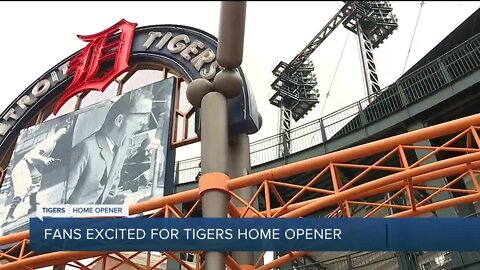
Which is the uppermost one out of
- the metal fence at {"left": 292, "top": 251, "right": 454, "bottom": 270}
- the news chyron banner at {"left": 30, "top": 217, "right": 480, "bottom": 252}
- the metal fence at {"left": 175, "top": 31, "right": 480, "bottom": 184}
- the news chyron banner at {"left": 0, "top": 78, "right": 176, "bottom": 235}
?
the metal fence at {"left": 175, "top": 31, "right": 480, "bottom": 184}

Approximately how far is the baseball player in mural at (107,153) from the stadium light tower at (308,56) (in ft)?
60.6

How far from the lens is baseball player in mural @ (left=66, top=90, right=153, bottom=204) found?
55.8 feet

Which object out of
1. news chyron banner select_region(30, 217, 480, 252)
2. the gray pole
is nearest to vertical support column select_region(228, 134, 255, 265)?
the gray pole

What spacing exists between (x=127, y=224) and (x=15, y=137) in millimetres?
11509

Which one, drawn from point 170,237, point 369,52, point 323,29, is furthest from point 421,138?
point 323,29

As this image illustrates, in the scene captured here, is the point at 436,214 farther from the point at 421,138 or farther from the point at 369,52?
the point at 369,52

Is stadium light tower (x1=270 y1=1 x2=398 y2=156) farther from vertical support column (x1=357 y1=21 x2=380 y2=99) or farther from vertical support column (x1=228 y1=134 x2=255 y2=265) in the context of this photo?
vertical support column (x1=228 y1=134 x2=255 y2=265)

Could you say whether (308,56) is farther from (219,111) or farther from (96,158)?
(219,111)

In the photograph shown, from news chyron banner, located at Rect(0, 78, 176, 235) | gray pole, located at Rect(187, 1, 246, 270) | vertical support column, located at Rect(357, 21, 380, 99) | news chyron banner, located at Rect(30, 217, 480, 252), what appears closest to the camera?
news chyron banner, located at Rect(30, 217, 480, 252)

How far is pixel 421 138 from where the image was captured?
1201 centimetres

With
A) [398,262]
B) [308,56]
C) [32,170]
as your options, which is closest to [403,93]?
[398,262]

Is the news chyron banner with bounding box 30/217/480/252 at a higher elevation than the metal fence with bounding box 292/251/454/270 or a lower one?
lower

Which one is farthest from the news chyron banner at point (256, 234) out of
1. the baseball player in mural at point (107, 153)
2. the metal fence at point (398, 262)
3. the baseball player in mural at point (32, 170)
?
the baseball player in mural at point (32, 170)

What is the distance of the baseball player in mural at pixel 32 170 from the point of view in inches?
726
